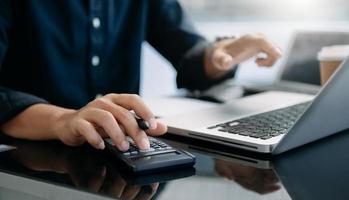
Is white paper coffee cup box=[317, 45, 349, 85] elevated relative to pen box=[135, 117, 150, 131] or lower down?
lower down

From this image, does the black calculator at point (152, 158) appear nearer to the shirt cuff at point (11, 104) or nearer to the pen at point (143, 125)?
the pen at point (143, 125)

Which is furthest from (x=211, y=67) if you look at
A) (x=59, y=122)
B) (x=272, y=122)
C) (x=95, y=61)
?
(x=59, y=122)

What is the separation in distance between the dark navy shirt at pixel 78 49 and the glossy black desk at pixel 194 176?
0.32 meters

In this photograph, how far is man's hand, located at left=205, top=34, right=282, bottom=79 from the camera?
3.42ft

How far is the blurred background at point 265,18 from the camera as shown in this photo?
153 centimetres

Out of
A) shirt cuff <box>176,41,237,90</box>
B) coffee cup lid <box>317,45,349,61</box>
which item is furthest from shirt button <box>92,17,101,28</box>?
coffee cup lid <box>317,45,349,61</box>

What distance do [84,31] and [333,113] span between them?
23.2 inches

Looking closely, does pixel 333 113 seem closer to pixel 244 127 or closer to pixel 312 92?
pixel 244 127

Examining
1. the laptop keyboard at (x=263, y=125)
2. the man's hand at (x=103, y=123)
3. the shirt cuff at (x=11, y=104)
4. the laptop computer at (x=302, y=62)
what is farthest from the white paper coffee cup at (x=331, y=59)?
the shirt cuff at (x=11, y=104)

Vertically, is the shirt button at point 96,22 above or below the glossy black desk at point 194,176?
above

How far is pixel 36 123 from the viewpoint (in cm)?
79

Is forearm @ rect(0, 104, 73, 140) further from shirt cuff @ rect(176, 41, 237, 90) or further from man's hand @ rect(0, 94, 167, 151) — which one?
shirt cuff @ rect(176, 41, 237, 90)

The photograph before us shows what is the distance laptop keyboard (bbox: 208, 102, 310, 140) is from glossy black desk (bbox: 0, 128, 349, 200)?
4 centimetres

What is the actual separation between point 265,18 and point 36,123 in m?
1.02
